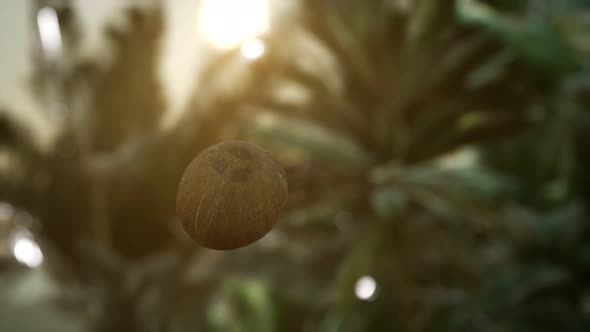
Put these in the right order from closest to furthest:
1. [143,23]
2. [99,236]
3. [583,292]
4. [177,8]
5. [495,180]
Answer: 1. [177,8]
2. [143,23]
3. [495,180]
4. [99,236]
5. [583,292]

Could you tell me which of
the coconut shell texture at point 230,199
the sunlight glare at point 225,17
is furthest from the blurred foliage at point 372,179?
the coconut shell texture at point 230,199

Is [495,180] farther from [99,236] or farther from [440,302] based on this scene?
[99,236]

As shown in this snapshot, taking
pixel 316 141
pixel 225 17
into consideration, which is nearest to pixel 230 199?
pixel 225 17

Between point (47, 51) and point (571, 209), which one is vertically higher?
point (47, 51)

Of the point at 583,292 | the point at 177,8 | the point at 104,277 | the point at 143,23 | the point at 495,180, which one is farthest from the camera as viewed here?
the point at 583,292

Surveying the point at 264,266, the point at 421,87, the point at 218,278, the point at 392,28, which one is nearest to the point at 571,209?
the point at 421,87

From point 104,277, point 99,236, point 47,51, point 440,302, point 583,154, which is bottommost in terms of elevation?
point 440,302

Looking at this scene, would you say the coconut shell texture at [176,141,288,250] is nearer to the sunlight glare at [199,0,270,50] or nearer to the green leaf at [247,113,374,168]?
the sunlight glare at [199,0,270,50]

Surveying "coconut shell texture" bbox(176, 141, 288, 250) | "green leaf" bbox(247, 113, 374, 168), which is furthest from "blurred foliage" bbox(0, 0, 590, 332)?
"coconut shell texture" bbox(176, 141, 288, 250)
